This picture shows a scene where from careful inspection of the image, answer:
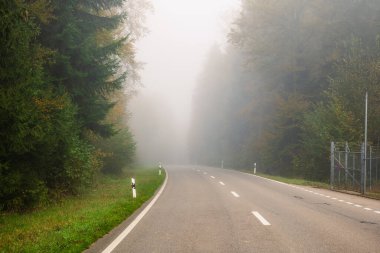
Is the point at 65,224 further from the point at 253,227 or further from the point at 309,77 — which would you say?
the point at 309,77

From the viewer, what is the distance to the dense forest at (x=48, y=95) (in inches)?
384

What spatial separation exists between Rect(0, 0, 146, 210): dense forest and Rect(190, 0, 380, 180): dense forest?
13.3 meters

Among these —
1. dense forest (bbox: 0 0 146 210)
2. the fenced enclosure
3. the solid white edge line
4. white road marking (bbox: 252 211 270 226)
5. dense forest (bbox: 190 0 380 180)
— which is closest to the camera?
the solid white edge line

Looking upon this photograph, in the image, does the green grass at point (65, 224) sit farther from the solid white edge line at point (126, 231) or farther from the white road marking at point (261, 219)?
the white road marking at point (261, 219)

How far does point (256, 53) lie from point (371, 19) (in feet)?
30.3

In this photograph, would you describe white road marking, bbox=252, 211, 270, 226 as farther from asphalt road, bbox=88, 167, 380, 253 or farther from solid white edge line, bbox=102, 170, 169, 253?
solid white edge line, bbox=102, 170, 169, 253

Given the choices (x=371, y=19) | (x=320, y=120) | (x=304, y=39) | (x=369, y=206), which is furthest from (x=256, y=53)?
(x=369, y=206)

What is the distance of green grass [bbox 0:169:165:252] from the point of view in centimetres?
694

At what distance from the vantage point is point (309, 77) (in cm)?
3212

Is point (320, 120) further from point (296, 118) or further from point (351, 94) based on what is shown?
point (296, 118)

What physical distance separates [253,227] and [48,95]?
23.7ft

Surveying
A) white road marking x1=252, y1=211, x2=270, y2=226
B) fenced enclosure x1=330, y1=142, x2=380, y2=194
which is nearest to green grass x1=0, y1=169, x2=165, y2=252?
white road marking x1=252, y1=211, x2=270, y2=226

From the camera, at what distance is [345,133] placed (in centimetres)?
2247

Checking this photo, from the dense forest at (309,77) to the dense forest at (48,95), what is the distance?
13.3 meters
